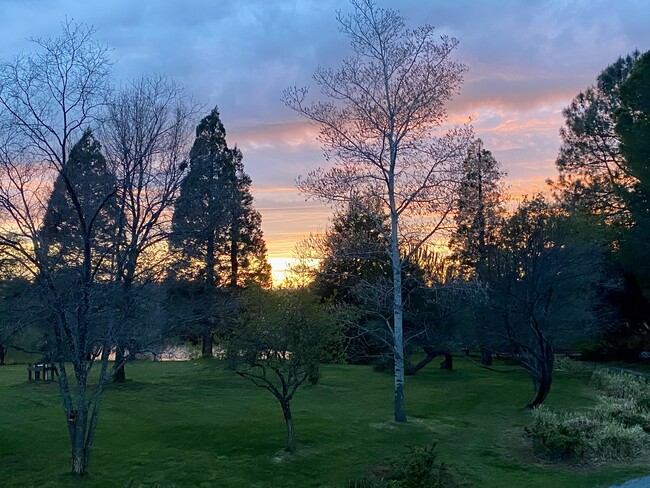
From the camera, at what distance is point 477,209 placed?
16.5 m

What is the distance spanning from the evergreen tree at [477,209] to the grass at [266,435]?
530 centimetres

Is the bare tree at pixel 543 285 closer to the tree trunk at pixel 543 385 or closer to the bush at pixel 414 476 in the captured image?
the tree trunk at pixel 543 385

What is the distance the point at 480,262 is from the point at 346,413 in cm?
1052

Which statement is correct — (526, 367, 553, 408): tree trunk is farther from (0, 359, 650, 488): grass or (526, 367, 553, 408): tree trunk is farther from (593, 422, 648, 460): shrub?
(593, 422, 648, 460): shrub

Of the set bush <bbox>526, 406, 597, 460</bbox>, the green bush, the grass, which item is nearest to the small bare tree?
the grass

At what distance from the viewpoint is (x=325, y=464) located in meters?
11.6

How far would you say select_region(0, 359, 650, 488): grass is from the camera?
1088cm

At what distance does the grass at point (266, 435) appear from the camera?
10.9m

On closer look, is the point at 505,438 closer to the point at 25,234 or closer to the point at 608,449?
the point at 608,449

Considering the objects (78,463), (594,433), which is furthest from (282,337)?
(594,433)

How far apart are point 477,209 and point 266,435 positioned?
27.6 ft

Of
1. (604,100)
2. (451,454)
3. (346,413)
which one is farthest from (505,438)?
(604,100)

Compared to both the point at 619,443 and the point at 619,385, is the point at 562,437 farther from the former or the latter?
the point at 619,385

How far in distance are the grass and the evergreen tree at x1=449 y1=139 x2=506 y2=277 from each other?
17.4 ft
